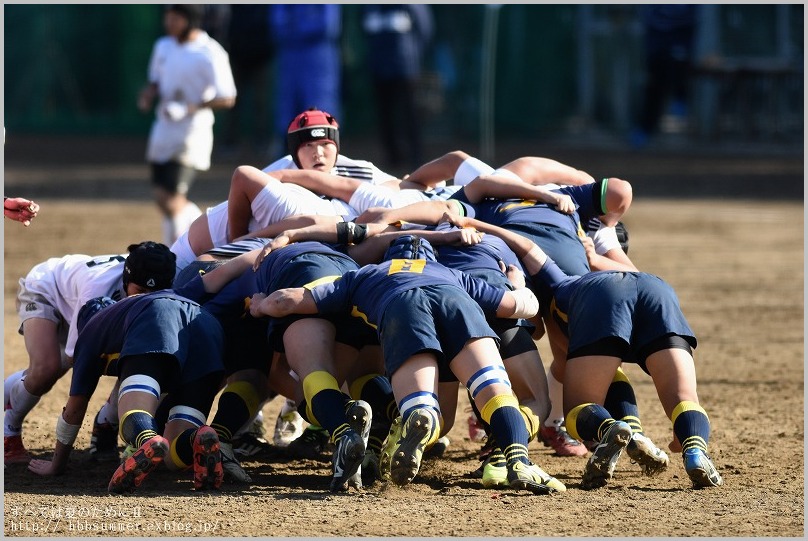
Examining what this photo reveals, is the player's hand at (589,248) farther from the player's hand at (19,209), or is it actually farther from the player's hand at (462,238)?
the player's hand at (19,209)

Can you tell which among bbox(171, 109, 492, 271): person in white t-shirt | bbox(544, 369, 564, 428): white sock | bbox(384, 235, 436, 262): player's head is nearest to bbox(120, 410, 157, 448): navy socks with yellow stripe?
bbox(384, 235, 436, 262): player's head

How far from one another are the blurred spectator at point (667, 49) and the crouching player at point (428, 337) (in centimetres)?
1297

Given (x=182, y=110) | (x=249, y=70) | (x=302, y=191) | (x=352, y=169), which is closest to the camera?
(x=302, y=191)

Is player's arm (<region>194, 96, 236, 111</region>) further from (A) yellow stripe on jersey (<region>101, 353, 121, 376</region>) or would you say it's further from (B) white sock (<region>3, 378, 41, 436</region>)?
(A) yellow stripe on jersey (<region>101, 353, 121, 376</region>)

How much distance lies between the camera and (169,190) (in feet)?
35.0

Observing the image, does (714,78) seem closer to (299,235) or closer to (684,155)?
(684,155)

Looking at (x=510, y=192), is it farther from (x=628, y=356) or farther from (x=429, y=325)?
(x=429, y=325)

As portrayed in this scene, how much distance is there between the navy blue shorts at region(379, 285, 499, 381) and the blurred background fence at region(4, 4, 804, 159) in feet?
47.2

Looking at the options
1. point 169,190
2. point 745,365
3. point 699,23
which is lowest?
point 745,365

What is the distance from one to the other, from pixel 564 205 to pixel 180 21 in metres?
5.25

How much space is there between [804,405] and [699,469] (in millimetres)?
2014

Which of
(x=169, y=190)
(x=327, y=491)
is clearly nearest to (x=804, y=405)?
(x=327, y=491)

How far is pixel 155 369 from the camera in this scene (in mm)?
5473

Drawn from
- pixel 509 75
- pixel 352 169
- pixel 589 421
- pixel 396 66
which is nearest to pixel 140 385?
pixel 589 421
